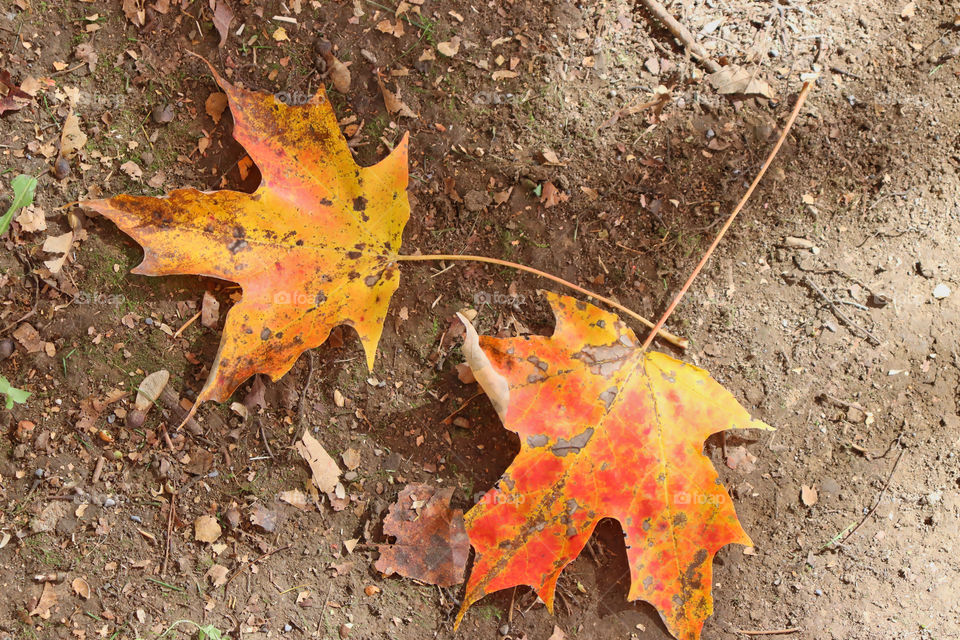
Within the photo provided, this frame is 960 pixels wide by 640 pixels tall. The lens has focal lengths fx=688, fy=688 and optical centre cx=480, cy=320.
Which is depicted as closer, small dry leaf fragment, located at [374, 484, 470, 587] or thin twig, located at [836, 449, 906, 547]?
small dry leaf fragment, located at [374, 484, 470, 587]

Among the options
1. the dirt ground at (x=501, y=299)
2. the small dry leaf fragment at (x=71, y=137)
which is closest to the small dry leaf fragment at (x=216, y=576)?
the dirt ground at (x=501, y=299)

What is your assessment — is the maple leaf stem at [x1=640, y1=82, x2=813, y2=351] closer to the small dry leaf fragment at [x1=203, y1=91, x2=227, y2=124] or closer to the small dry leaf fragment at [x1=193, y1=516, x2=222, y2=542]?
the small dry leaf fragment at [x1=193, y1=516, x2=222, y2=542]

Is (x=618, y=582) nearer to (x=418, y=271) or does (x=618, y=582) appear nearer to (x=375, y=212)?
(x=418, y=271)

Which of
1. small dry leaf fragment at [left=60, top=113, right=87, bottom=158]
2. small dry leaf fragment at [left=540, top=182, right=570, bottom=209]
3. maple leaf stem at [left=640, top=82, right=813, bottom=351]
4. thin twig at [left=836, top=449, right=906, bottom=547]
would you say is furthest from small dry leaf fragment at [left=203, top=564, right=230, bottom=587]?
thin twig at [left=836, top=449, right=906, bottom=547]

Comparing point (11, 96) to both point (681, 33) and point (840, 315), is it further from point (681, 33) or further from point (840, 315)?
point (840, 315)

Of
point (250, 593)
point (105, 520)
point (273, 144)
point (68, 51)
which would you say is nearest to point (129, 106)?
point (68, 51)

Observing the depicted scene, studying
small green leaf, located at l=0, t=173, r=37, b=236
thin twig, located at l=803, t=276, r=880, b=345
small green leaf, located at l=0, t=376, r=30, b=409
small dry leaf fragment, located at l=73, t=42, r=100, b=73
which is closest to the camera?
small green leaf, located at l=0, t=173, r=37, b=236
